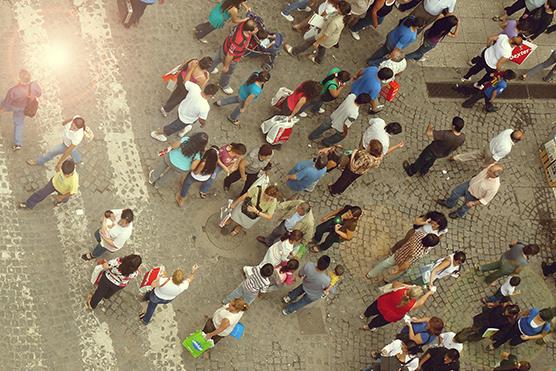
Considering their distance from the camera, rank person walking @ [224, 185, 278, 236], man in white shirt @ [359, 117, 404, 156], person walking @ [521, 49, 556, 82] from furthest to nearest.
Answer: person walking @ [521, 49, 556, 82] → man in white shirt @ [359, 117, 404, 156] → person walking @ [224, 185, 278, 236]

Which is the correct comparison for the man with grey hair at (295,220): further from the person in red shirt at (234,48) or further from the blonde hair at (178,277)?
the person in red shirt at (234,48)

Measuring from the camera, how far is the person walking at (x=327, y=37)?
15.1m

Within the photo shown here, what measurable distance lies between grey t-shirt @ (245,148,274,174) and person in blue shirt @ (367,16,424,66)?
164 inches

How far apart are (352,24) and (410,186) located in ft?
12.7

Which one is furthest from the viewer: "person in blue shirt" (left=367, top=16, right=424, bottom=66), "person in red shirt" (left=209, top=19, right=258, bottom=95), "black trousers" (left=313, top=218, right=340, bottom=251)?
"person in blue shirt" (left=367, top=16, right=424, bottom=66)

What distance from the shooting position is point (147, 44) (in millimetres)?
14953

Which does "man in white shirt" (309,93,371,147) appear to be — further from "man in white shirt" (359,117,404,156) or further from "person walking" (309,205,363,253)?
"person walking" (309,205,363,253)

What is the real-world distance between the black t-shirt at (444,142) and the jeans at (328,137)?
1.78 meters

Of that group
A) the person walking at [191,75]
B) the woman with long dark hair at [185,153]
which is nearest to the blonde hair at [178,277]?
the woman with long dark hair at [185,153]

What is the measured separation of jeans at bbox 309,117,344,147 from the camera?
1495 cm

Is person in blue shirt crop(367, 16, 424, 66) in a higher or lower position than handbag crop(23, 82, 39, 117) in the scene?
lower

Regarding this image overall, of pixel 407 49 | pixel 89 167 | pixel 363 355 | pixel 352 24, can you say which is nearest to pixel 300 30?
pixel 352 24

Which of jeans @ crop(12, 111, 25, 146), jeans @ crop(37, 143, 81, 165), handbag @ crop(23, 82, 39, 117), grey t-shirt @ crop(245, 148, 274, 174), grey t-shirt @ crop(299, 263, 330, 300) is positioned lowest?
grey t-shirt @ crop(299, 263, 330, 300)

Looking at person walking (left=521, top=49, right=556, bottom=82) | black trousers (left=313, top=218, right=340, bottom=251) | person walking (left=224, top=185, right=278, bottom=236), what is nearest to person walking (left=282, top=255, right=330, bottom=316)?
black trousers (left=313, top=218, right=340, bottom=251)
